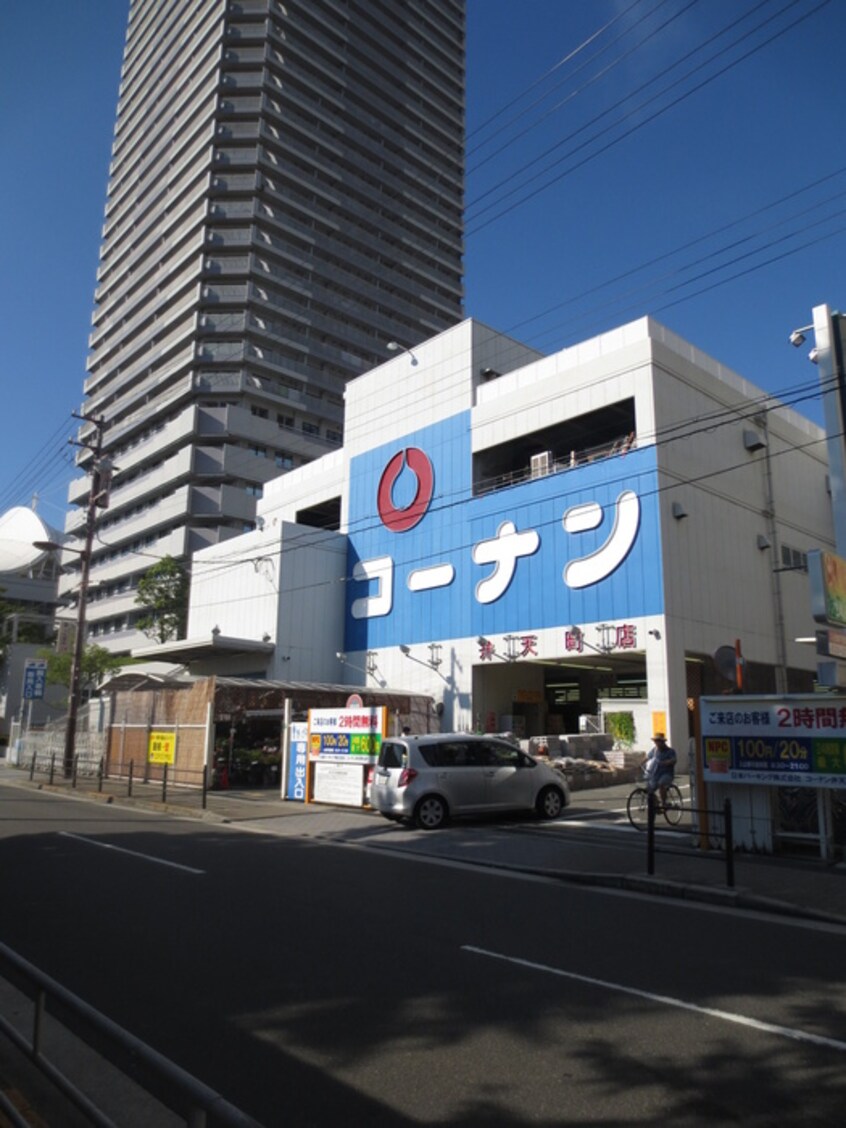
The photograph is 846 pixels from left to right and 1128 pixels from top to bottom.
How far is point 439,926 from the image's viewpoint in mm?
7234

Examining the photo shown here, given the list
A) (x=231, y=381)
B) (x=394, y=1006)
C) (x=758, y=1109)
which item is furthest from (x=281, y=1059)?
(x=231, y=381)

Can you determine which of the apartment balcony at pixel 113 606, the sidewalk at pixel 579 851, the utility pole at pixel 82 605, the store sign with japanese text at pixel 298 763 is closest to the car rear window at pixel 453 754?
the sidewalk at pixel 579 851

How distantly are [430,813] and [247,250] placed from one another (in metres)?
71.1

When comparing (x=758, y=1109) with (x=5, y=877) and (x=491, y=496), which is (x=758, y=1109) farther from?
(x=491, y=496)

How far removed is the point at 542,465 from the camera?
30938 millimetres

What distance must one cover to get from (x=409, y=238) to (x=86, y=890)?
298 ft

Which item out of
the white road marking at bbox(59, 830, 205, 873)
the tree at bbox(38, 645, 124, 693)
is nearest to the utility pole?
the white road marking at bbox(59, 830, 205, 873)

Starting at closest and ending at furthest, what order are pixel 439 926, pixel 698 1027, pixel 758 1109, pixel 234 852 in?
pixel 758 1109 < pixel 698 1027 < pixel 439 926 < pixel 234 852

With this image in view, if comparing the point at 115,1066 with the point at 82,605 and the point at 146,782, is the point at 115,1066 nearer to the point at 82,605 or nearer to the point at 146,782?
the point at 146,782

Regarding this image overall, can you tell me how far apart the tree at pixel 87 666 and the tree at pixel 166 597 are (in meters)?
3.05

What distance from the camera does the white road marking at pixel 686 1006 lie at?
462cm

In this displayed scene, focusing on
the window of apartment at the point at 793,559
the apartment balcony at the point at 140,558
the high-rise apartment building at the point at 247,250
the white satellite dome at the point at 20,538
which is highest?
the high-rise apartment building at the point at 247,250

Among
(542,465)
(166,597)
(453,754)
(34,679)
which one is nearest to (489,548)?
(542,465)

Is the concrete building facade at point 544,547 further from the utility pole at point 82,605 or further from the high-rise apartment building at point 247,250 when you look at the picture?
the high-rise apartment building at point 247,250
